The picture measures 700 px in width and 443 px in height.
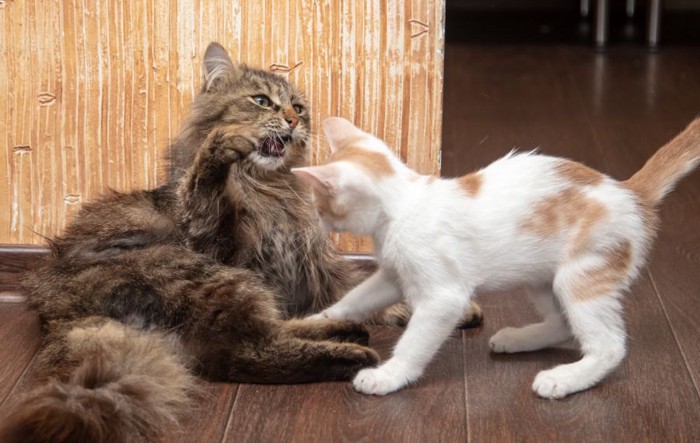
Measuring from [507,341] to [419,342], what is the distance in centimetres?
28

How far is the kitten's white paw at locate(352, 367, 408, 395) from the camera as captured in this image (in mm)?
2076

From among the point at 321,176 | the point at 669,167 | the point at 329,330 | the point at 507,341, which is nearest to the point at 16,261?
the point at 329,330

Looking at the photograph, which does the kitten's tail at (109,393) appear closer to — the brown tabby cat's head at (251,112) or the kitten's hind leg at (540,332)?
the brown tabby cat's head at (251,112)

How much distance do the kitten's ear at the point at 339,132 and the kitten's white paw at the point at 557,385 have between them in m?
0.61

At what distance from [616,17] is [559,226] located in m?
4.22

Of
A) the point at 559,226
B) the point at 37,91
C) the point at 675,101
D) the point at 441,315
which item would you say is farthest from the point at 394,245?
the point at 675,101

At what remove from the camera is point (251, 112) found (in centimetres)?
240

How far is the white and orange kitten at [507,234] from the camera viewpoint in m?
2.07

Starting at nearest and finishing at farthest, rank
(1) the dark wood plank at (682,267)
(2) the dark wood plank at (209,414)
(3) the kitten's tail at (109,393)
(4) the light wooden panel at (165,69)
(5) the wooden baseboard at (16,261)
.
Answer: (3) the kitten's tail at (109,393), (2) the dark wood plank at (209,414), (1) the dark wood plank at (682,267), (4) the light wooden panel at (165,69), (5) the wooden baseboard at (16,261)

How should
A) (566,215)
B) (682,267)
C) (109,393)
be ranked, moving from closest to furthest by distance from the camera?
(109,393) → (566,215) → (682,267)

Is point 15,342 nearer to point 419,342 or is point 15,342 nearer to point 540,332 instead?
point 419,342

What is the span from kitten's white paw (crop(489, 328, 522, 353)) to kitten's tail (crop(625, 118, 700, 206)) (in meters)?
0.39

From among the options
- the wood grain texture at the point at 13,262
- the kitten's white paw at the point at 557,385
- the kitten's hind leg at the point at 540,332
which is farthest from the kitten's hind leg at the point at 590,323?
the wood grain texture at the point at 13,262

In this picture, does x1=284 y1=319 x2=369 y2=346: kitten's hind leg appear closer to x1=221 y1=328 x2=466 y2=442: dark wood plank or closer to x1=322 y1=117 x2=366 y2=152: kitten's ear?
x1=221 y1=328 x2=466 y2=442: dark wood plank
